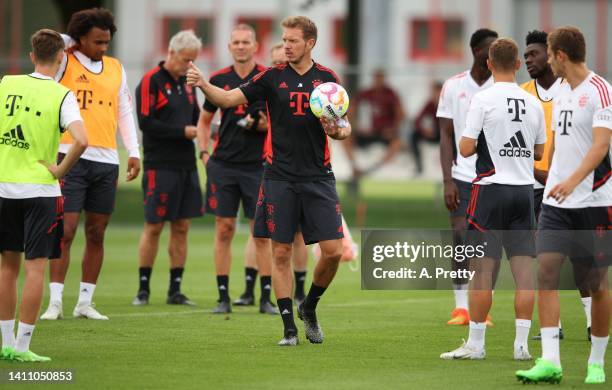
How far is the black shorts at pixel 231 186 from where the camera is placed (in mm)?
12828

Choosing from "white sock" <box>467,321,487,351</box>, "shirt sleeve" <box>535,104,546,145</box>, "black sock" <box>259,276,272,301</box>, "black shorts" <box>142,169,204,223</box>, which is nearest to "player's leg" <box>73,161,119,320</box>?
"black shorts" <box>142,169,204,223</box>

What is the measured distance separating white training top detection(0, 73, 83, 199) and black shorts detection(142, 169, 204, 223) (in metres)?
4.20

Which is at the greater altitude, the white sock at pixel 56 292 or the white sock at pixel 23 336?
the white sock at pixel 23 336

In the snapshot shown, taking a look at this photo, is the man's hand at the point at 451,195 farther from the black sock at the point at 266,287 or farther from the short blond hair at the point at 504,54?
the short blond hair at the point at 504,54

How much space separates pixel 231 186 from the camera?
12844mm

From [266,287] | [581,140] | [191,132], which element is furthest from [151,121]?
[581,140]

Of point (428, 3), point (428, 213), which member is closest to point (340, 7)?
point (428, 3)

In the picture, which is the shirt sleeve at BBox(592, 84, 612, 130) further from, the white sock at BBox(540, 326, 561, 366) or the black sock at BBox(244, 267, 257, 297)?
the black sock at BBox(244, 267, 257, 297)

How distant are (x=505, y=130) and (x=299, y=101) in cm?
170

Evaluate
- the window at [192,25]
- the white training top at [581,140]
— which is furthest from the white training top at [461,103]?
the window at [192,25]

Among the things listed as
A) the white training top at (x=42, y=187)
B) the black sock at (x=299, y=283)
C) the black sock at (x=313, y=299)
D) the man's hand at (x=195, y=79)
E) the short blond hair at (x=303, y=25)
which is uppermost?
the short blond hair at (x=303, y=25)

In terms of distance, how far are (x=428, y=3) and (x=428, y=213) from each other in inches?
846

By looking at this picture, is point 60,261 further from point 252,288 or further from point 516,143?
point 516,143

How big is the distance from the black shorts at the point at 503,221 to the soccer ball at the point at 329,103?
4.06 ft
